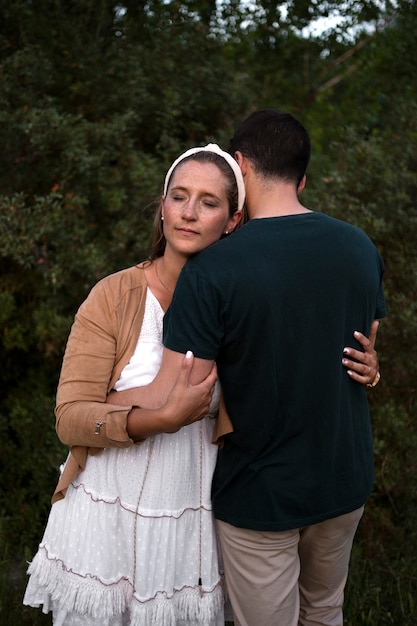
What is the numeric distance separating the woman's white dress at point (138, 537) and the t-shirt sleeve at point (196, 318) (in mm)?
273

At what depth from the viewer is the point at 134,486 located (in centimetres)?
231

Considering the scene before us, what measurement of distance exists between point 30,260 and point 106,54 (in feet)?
5.77

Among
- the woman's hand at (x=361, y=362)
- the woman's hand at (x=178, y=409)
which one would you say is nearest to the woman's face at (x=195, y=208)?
the woman's hand at (x=178, y=409)

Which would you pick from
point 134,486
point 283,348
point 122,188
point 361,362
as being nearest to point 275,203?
point 283,348

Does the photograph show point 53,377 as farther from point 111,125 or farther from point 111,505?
point 111,505

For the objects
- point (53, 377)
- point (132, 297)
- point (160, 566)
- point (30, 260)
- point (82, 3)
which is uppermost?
point (82, 3)

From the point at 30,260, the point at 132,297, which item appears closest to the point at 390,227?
the point at 30,260

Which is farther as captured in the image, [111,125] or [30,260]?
[111,125]

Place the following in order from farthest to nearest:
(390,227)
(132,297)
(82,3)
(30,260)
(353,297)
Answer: (82,3)
(390,227)
(30,260)
(132,297)
(353,297)

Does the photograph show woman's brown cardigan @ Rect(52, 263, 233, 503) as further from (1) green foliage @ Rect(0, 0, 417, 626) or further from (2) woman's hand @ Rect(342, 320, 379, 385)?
(1) green foliage @ Rect(0, 0, 417, 626)

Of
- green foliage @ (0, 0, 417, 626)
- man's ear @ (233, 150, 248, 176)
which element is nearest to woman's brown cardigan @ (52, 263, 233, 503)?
man's ear @ (233, 150, 248, 176)

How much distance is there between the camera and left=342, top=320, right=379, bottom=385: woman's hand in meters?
2.26

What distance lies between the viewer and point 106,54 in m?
5.04

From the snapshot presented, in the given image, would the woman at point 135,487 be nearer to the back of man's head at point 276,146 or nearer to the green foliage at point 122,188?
the back of man's head at point 276,146
